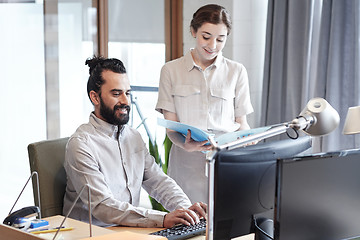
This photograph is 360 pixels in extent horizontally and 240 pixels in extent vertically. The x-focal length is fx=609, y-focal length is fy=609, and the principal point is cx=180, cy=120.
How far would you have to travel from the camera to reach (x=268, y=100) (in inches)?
163

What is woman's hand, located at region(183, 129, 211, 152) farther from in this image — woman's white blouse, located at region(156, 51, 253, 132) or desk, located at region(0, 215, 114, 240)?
desk, located at region(0, 215, 114, 240)

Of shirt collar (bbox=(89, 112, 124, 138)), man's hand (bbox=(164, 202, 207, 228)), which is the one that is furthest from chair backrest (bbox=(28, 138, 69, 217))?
man's hand (bbox=(164, 202, 207, 228))

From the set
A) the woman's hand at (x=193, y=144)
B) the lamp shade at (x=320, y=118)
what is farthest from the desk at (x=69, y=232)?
the woman's hand at (x=193, y=144)

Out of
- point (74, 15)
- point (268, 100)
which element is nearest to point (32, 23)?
point (74, 15)

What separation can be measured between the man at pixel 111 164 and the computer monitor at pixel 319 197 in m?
0.53

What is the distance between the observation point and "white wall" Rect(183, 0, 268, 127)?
13.5ft

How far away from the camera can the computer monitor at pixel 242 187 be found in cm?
174

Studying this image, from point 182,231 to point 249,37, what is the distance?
241 cm

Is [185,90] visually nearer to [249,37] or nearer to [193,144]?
[193,144]

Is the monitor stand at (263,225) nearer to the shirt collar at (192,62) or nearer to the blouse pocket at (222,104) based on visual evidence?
the blouse pocket at (222,104)

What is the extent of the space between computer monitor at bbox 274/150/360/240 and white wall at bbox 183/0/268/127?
235 centimetres

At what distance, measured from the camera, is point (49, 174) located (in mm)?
2367

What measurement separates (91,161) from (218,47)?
3.17 ft

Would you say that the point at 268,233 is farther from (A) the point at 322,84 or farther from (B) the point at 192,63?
(A) the point at 322,84
